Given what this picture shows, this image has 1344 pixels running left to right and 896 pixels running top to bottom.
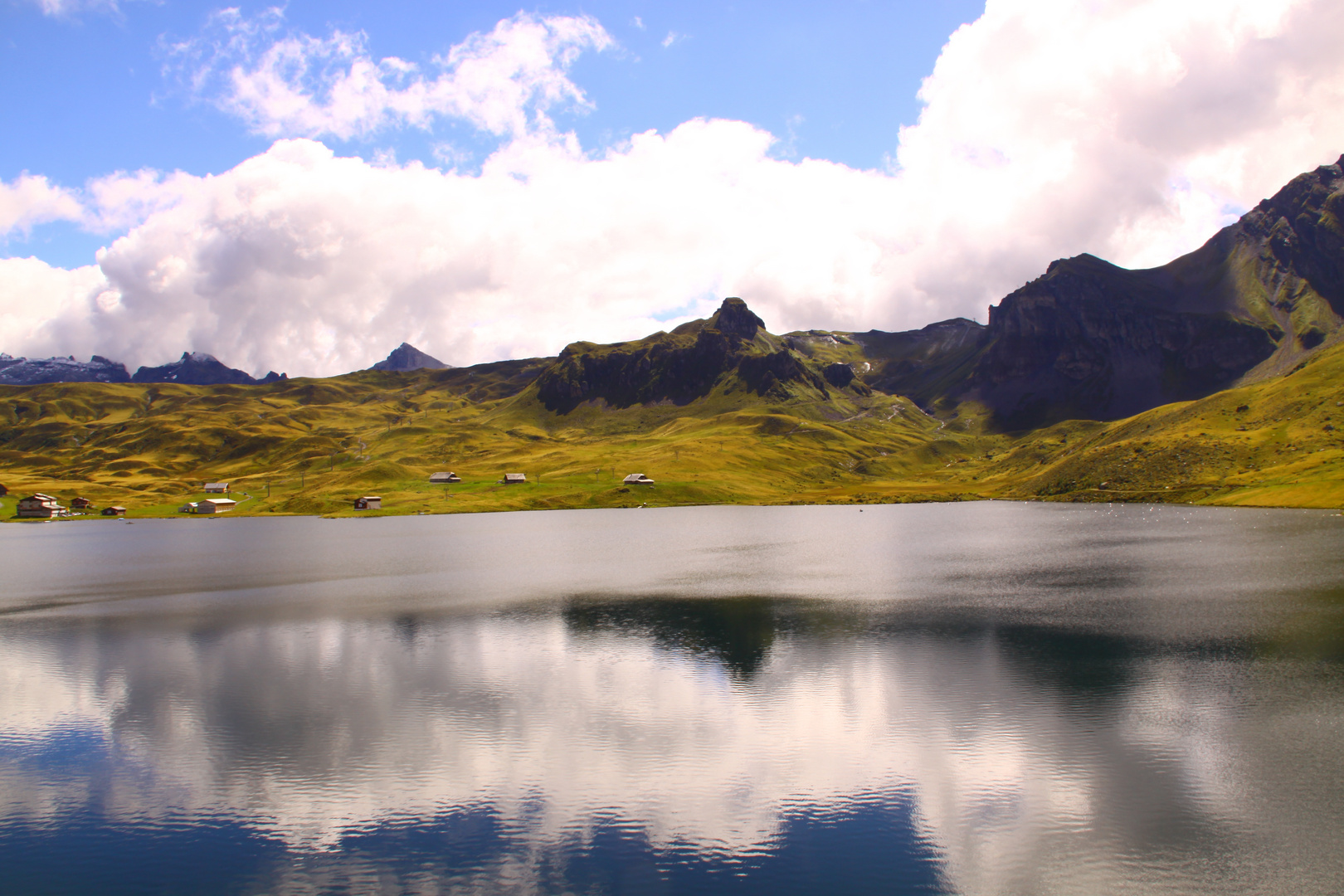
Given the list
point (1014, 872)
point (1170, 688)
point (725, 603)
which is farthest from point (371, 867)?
point (725, 603)

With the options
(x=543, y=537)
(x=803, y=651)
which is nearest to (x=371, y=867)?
(x=803, y=651)

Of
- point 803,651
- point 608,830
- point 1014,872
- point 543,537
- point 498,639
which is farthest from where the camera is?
point 543,537

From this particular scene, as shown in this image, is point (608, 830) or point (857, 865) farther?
point (608, 830)

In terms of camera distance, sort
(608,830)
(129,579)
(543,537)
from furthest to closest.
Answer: (543,537)
(129,579)
(608,830)

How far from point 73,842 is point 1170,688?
56.6 m

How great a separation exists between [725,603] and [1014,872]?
2174 inches

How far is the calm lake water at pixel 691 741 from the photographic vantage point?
93.3ft

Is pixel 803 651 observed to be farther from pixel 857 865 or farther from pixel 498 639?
pixel 857 865

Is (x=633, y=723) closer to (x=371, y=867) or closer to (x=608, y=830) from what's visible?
(x=608, y=830)

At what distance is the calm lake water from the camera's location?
1120 inches

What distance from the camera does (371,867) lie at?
28.5 metres

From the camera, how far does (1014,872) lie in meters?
27.2

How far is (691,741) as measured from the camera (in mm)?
40688

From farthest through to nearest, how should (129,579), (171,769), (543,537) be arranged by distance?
(543,537)
(129,579)
(171,769)
